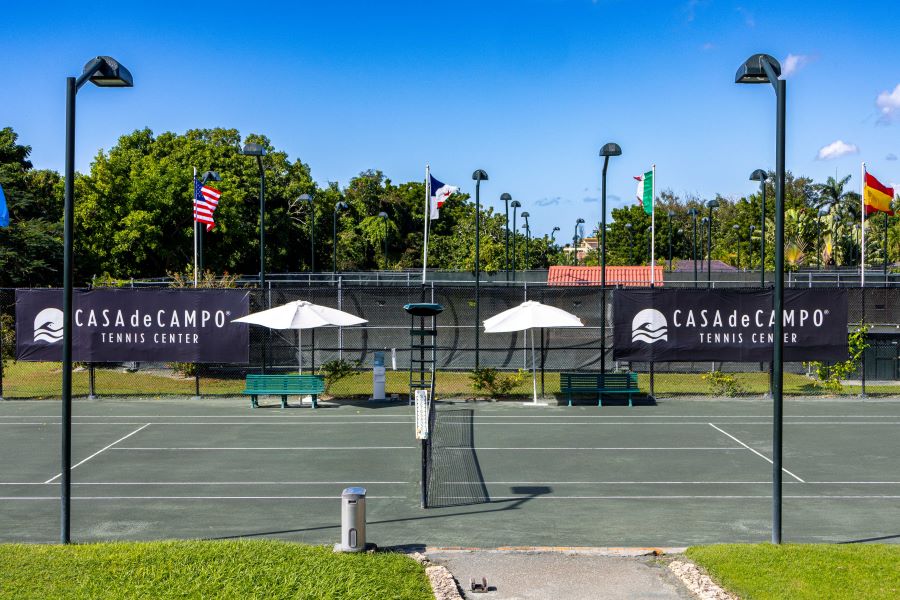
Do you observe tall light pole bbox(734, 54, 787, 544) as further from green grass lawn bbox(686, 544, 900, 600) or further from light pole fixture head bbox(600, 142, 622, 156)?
light pole fixture head bbox(600, 142, 622, 156)

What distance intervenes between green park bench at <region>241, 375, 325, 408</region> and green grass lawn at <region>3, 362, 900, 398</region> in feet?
6.19

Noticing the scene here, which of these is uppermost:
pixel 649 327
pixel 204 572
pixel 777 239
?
pixel 777 239

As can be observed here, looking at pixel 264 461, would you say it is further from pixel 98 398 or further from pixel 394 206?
pixel 394 206

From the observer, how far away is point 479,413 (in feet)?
73.9

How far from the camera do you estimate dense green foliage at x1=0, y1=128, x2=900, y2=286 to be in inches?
1714

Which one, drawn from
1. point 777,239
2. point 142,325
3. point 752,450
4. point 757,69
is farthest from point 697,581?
point 142,325

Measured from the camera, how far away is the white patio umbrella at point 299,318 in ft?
73.4

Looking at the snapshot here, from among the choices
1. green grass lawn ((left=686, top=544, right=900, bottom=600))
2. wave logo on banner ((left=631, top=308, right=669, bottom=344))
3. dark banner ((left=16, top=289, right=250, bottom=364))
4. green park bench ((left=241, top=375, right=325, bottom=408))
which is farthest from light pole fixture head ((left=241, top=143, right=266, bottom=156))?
green grass lawn ((left=686, top=544, right=900, bottom=600))

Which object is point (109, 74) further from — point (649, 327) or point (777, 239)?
point (649, 327)

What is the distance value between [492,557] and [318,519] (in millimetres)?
3098

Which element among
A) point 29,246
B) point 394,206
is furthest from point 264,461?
point 394,206

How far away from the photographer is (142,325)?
24.5m

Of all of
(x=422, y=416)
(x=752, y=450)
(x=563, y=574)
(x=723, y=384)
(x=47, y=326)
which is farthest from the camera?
(x=723, y=384)

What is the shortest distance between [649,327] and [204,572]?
16808mm
